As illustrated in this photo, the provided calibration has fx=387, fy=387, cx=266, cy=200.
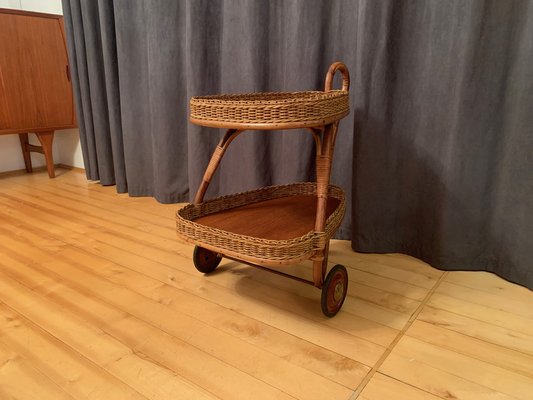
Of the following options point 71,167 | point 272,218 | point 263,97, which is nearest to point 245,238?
point 272,218

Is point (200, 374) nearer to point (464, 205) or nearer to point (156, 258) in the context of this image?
point (156, 258)

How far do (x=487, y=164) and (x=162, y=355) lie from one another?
1.06 m

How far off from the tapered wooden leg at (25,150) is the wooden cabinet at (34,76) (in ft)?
0.97

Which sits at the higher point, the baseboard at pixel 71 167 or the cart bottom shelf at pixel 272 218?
the cart bottom shelf at pixel 272 218

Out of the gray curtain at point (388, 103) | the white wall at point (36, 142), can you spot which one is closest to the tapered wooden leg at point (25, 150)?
the white wall at point (36, 142)

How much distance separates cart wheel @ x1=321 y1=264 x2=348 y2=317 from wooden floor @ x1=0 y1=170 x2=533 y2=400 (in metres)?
0.03

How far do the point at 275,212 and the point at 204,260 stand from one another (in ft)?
0.93

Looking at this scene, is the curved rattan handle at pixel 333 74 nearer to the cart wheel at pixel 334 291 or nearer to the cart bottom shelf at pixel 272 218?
the cart bottom shelf at pixel 272 218

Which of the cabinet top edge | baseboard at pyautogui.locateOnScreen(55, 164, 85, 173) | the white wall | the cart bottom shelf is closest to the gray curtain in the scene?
the cart bottom shelf

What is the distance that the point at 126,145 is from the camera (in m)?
2.01

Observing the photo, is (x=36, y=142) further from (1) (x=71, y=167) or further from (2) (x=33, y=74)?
(2) (x=33, y=74)

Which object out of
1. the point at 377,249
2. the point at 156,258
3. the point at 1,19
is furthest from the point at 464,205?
the point at 1,19

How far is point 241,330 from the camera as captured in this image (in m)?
0.97

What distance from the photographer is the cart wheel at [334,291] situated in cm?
98
